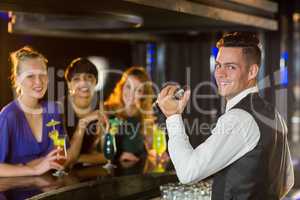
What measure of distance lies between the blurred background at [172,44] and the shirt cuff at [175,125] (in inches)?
53.5

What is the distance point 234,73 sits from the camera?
2191 millimetres

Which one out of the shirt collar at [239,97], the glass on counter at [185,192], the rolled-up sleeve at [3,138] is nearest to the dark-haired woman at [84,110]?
the rolled-up sleeve at [3,138]

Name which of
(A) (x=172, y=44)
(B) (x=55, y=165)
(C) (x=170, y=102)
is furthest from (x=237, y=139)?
(A) (x=172, y=44)

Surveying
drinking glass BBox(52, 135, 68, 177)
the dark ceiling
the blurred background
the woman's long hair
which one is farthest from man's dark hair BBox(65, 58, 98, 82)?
A: the woman's long hair

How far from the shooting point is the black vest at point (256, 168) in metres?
2.07

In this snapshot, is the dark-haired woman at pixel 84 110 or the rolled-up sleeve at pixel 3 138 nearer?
the rolled-up sleeve at pixel 3 138

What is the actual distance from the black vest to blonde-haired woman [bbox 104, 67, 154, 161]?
198cm

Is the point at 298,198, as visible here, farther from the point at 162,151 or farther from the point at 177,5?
the point at 177,5

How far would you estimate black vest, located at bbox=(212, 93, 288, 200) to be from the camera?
2070 millimetres

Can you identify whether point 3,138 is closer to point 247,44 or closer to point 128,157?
point 128,157

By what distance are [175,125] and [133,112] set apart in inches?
85.7

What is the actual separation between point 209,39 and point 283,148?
4.46m

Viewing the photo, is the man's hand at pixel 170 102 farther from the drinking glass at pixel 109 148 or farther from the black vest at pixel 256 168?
the drinking glass at pixel 109 148

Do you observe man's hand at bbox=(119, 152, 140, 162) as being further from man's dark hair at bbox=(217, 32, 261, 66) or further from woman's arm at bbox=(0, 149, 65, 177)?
man's dark hair at bbox=(217, 32, 261, 66)
